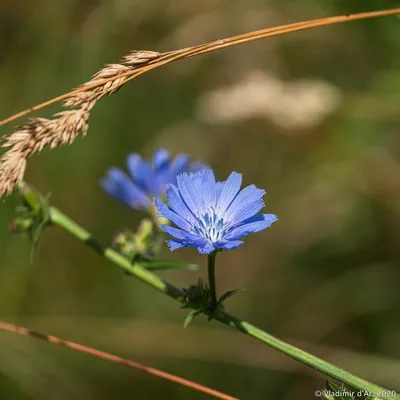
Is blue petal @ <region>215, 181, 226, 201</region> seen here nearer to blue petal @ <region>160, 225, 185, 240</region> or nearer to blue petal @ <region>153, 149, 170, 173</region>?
blue petal @ <region>160, 225, 185, 240</region>

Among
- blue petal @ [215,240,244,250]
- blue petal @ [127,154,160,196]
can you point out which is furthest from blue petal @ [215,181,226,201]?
blue petal @ [127,154,160,196]

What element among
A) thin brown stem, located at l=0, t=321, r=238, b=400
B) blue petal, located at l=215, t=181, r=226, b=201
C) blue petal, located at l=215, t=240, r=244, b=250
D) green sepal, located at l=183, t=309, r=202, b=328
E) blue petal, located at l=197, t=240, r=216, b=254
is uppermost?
blue petal, located at l=215, t=181, r=226, b=201

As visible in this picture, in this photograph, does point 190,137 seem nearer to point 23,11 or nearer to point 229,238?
point 23,11

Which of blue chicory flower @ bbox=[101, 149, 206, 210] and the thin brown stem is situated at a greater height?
blue chicory flower @ bbox=[101, 149, 206, 210]

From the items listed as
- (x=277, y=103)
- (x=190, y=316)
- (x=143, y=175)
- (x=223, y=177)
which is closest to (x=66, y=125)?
(x=190, y=316)

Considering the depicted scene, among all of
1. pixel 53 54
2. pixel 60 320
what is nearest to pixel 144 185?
pixel 60 320

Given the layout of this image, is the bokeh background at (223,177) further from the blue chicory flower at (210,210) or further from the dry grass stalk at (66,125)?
the dry grass stalk at (66,125)
